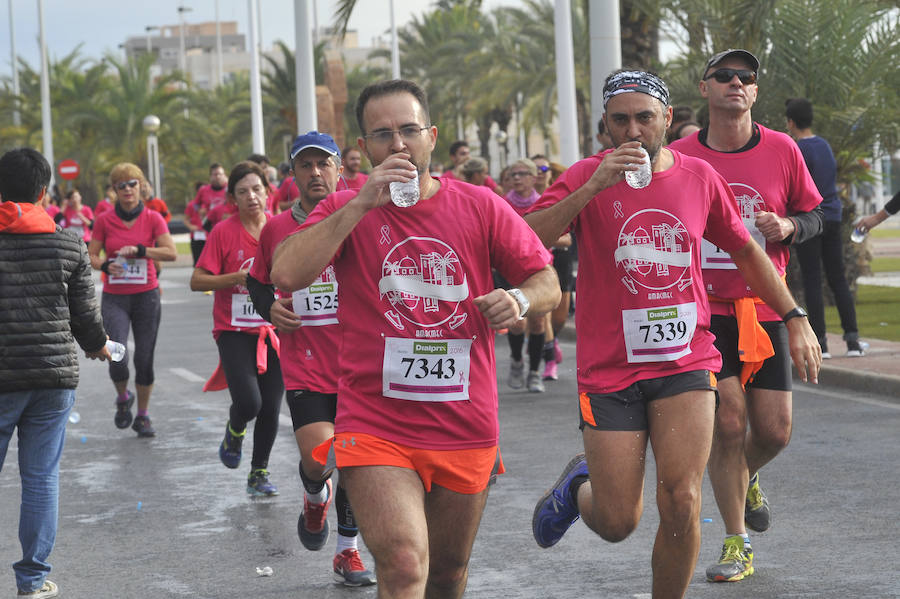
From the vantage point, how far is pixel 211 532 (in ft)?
23.9

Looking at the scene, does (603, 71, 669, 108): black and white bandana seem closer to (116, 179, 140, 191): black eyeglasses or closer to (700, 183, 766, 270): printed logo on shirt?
(700, 183, 766, 270): printed logo on shirt

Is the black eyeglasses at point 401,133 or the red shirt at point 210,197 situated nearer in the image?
the black eyeglasses at point 401,133

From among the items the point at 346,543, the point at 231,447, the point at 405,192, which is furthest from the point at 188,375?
the point at 405,192

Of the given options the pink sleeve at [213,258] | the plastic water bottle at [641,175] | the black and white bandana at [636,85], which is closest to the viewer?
the plastic water bottle at [641,175]

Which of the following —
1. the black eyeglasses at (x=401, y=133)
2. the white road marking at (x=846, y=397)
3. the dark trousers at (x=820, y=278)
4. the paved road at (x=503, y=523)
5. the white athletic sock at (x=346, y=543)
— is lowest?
the paved road at (x=503, y=523)

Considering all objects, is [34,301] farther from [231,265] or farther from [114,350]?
[231,265]

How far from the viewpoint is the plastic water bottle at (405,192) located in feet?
13.0

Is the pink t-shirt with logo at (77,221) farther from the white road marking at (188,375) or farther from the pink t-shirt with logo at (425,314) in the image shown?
the pink t-shirt with logo at (425,314)

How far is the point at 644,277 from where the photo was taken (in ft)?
16.4

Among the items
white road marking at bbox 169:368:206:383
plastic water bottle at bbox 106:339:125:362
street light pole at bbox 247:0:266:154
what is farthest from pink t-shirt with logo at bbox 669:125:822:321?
street light pole at bbox 247:0:266:154

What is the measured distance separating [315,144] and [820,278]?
6.79 metres

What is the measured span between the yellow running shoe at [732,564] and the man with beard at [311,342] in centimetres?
146

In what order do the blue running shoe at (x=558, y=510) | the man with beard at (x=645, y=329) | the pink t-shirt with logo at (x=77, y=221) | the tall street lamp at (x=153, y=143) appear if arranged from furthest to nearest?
the tall street lamp at (x=153, y=143), the pink t-shirt with logo at (x=77, y=221), the blue running shoe at (x=558, y=510), the man with beard at (x=645, y=329)

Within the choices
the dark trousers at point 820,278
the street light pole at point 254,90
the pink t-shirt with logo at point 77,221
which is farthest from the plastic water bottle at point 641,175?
the street light pole at point 254,90
